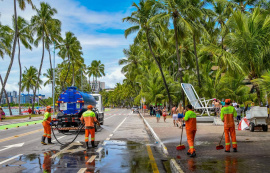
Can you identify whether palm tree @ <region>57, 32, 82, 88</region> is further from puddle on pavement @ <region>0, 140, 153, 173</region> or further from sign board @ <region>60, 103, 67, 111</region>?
puddle on pavement @ <region>0, 140, 153, 173</region>

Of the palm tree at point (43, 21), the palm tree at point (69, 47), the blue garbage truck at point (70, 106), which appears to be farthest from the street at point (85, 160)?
the palm tree at point (69, 47)

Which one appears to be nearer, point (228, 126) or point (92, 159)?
point (92, 159)

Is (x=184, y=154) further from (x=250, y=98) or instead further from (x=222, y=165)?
(x=250, y=98)

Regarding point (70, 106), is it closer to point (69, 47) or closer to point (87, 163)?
point (87, 163)

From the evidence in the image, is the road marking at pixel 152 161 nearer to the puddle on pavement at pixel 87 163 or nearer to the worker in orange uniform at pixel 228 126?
the puddle on pavement at pixel 87 163

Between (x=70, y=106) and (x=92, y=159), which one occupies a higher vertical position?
(x=70, y=106)

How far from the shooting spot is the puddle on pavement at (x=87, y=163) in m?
8.01

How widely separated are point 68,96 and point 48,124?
239 inches

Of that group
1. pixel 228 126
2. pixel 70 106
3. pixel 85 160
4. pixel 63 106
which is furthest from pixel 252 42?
pixel 85 160

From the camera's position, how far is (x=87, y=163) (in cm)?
877

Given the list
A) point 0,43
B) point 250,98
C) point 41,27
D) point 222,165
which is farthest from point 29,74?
point 222,165

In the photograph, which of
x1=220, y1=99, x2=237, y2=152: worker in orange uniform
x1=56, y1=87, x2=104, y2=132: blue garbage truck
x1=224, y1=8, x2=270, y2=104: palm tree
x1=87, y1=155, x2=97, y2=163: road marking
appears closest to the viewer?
x1=87, y1=155, x2=97, y2=163: road marking

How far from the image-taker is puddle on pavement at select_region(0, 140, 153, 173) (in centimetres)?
801

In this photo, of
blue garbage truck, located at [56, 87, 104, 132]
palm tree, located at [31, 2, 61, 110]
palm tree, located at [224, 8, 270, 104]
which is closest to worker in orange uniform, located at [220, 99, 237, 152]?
palm tree, located at [224, 8, 270, 104]
